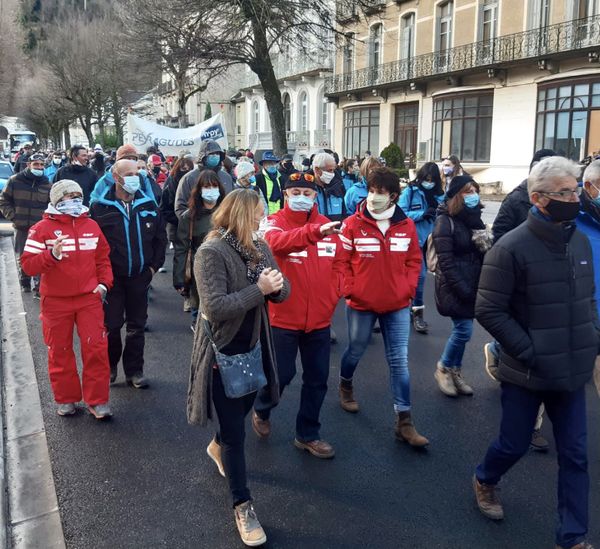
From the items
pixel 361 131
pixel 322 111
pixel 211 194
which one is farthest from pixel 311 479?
pixel 322 111

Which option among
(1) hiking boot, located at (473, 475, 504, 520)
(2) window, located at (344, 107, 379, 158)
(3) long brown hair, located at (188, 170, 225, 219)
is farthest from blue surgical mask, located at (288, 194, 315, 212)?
(2) window, located at (344, 107, 379, 158)

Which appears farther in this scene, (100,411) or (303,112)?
(303,112)

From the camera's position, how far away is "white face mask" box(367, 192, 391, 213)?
4562 millimetres

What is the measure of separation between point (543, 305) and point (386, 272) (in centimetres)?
157

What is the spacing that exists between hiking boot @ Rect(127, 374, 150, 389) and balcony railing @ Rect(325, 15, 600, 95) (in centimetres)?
2187

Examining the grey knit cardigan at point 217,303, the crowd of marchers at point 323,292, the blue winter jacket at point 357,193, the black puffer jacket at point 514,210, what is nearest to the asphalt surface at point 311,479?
the crowd of marchers at point 323,292

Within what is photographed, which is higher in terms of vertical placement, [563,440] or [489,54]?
[489,54]

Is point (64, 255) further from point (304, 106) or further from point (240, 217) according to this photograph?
point (304, 106)

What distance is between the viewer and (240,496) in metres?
3.46

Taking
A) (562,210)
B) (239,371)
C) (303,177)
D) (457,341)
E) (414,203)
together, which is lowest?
(457,341)

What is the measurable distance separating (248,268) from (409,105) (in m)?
31.7

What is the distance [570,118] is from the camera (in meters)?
24.0

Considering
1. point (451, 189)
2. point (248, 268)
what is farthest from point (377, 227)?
point (248, 268)

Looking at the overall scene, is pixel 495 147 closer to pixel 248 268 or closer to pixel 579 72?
pixel 579 72
